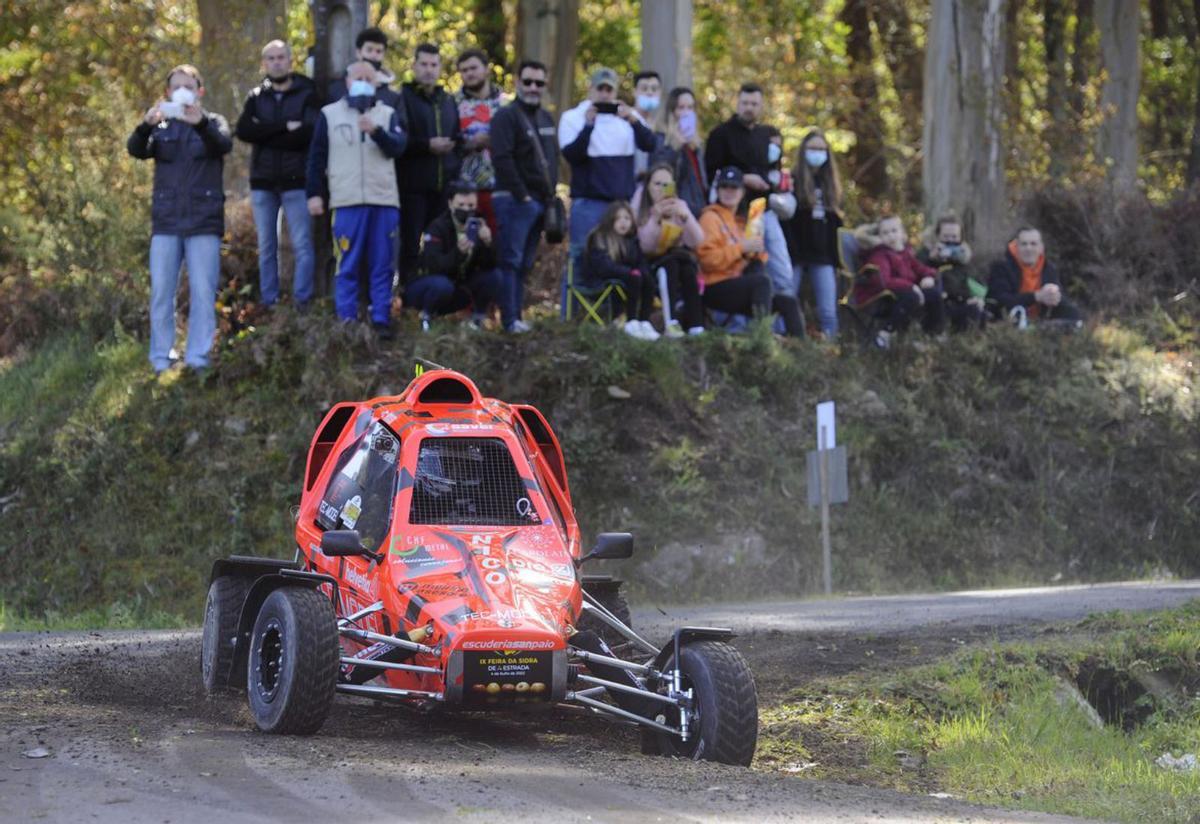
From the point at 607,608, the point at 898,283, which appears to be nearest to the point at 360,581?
the point at 607,608

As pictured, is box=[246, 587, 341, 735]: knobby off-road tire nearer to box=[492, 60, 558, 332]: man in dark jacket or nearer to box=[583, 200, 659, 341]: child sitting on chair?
box=[492, 60, 558, 332]: man in dark jacket

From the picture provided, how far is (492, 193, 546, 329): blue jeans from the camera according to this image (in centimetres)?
1822

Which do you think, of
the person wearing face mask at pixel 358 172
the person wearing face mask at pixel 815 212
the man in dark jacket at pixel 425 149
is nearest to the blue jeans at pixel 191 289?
the person wearing face mask at pixel 358 172

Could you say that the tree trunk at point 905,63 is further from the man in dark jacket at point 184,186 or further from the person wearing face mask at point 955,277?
the man in dark jacket at point 184,186

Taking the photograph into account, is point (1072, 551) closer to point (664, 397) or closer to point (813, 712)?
point (664, 397)

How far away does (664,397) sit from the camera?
19.4 metres

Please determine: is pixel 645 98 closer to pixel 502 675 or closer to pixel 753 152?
pixel 753 152

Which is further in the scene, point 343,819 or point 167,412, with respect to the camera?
point 167,412

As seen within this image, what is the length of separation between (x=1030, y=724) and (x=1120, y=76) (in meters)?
20.6

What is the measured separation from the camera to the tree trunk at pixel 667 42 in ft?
74.8

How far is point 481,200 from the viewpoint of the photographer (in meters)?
18.4

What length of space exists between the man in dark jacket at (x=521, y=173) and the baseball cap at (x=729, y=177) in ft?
5.80

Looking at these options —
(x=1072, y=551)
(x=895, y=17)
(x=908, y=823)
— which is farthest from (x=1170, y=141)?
(x=908, y=823)

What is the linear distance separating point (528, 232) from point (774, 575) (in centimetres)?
422
